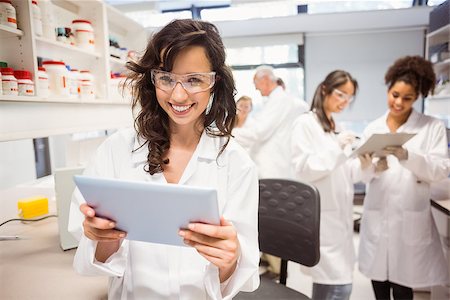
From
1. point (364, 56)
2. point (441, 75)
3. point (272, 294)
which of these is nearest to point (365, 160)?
point (272, 294)

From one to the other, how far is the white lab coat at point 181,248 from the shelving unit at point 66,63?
44 centimetres

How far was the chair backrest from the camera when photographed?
4.40ft

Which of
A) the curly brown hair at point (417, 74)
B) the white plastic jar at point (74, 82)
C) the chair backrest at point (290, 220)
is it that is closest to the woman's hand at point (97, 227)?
the chair backrest at point (290, 220)

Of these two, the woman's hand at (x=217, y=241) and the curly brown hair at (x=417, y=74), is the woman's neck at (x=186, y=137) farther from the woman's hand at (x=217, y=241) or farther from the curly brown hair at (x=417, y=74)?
the curly brown hair at (x=417, y=74)

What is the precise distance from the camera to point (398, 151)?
1.61 m

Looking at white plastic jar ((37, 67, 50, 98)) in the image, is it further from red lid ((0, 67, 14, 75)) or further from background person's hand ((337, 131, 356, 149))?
background person's hand ((337, 131, 356, 149))

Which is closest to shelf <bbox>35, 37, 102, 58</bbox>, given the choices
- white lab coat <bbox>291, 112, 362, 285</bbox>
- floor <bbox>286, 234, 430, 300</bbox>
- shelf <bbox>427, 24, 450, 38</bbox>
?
white lab coat <bbox>291, 112, 362, 285</bbox>

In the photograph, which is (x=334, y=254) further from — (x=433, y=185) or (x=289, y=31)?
(x=289, y=31)

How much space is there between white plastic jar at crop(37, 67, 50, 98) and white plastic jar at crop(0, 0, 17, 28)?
0.62 ft

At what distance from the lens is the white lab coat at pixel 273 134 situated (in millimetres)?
2734

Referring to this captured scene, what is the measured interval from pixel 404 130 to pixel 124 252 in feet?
5.35

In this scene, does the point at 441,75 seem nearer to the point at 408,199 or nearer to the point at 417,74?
the point at 417,74

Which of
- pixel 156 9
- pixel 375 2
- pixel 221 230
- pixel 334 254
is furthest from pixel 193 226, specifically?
pixel 375 2

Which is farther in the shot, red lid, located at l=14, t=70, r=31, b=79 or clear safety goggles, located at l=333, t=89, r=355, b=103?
clear safety goggles, located at l=333, t=89, r=355, b=103
